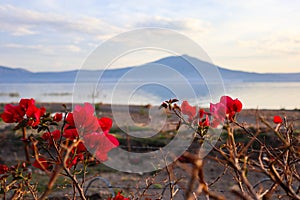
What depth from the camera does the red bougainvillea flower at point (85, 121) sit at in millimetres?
972

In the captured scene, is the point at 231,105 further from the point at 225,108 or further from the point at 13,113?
the point at 13,113

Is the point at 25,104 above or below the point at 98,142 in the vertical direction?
above

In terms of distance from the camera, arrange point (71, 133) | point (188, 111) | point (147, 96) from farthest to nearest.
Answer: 1. point (147, 96)
2. point (188, 111)
3. point (71, 133)

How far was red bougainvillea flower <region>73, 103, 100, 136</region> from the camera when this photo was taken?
97cm

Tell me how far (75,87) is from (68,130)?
18.0 inches

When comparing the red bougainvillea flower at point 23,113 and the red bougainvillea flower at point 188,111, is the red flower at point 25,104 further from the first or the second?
the red bougainvillea flower at point 188,111

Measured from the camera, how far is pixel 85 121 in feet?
3.21

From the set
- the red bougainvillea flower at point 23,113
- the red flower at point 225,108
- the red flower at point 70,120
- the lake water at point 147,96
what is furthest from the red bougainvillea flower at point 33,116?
the red flower at point 225,108

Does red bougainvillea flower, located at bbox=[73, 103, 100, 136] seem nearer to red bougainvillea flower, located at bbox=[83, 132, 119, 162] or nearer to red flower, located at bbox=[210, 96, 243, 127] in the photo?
red bougainvillea flower, located at bbox=[83, 132, 119, 162]

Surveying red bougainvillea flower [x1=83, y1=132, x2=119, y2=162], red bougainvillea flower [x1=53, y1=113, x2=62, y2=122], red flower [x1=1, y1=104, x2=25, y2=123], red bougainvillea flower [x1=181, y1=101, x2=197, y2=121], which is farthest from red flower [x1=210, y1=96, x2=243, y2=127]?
red flower [x1=1, y1=104, x2=25, y2=123]

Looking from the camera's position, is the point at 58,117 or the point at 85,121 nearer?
the point at 85,121

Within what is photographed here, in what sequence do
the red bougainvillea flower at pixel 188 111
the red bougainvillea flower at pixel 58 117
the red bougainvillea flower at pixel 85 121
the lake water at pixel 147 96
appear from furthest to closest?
the lake water at pixel 147 96 → the red bougainvillea flower at pixel 188 111 → the red bougainvillea flower at pixel 58 117 → the red bougainvillea flower at pixel 85 121

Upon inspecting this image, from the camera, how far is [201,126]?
1156mm

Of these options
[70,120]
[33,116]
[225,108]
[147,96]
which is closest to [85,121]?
[70,120]
